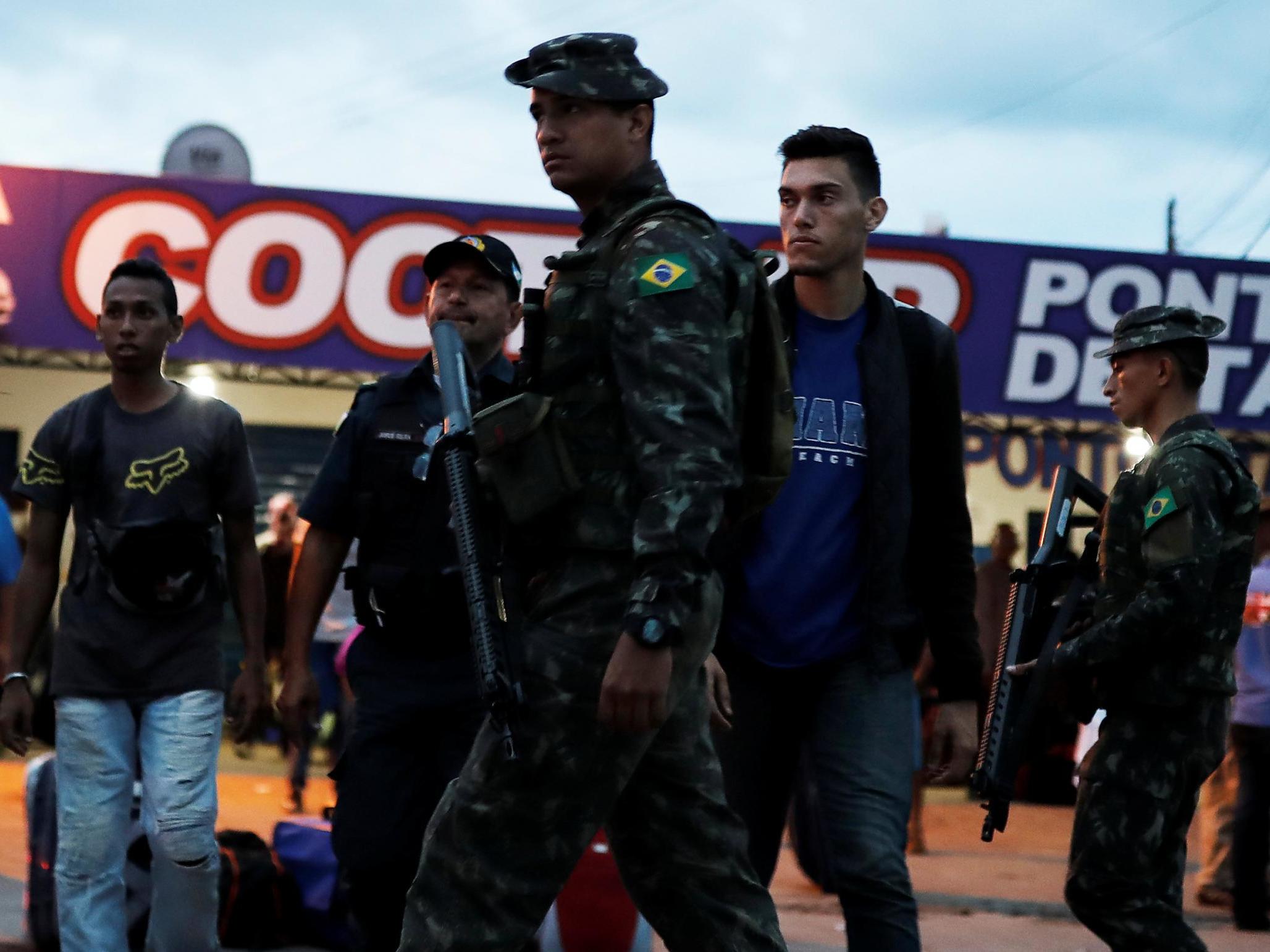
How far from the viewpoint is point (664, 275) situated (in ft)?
9.41

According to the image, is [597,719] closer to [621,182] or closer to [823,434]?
[621,182]

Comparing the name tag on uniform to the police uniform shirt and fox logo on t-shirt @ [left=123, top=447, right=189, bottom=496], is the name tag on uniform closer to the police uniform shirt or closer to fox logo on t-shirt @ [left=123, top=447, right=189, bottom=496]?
the police uniform shirt

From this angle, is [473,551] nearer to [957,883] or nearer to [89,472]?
[89,472]

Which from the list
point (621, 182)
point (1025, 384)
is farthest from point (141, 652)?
point (1025, 384)

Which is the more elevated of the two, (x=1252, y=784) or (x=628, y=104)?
(x=628, y=104)

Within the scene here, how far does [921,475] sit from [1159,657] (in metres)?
0.82

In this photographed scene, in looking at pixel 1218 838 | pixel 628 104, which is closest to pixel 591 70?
pixel 628 104

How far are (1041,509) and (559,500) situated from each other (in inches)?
684

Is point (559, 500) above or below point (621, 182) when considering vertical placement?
below

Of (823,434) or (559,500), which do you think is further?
(823,434)

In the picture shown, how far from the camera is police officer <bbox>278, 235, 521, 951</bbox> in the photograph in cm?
450

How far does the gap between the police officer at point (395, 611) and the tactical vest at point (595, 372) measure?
1.45 m

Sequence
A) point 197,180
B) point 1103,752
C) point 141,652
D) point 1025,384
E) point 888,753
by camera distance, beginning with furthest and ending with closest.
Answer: point 1025,384 < point 197,180 < point 141,652 < point 1103,752 < point 888,753

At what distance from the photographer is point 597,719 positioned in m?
2.90
